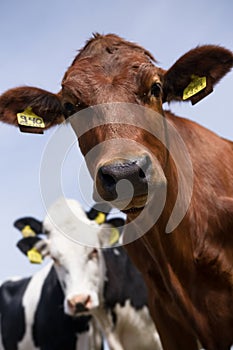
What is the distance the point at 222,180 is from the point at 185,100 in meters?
0.66

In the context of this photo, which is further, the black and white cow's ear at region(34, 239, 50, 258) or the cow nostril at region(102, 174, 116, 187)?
the black and white cow's ear at region(34, 239, 50, 258)

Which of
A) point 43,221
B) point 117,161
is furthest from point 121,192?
point 43,221

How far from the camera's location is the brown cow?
15.9ft

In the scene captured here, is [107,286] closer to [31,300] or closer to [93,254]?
[93,254]

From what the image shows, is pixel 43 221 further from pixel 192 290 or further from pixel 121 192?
pixel 121 192

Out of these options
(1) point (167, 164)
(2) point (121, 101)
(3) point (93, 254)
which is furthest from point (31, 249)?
(2) point (121, 101)

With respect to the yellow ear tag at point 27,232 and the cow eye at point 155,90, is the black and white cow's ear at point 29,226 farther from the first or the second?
the cow eye at point 155,90

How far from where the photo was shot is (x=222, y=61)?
5.44 m

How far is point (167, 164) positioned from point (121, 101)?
58cm

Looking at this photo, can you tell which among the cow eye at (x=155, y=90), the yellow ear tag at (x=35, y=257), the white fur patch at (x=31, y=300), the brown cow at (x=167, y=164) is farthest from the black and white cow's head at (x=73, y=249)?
the cow eye at (x=155, y=90)

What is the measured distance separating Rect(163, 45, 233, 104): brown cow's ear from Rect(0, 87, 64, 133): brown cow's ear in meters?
0.87

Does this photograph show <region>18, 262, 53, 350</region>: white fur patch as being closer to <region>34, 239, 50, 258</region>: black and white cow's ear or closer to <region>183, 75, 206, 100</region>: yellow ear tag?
<region>34, 239, 50, 258</region>: black and white cow's ear

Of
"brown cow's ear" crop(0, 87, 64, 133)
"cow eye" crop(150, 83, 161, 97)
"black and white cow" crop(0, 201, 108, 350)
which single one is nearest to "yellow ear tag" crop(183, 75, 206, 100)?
"cow eye" crop(150, 83, 161, 97)

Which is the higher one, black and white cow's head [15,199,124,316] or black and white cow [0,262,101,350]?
black and white cow's head [15,199,124,316]
